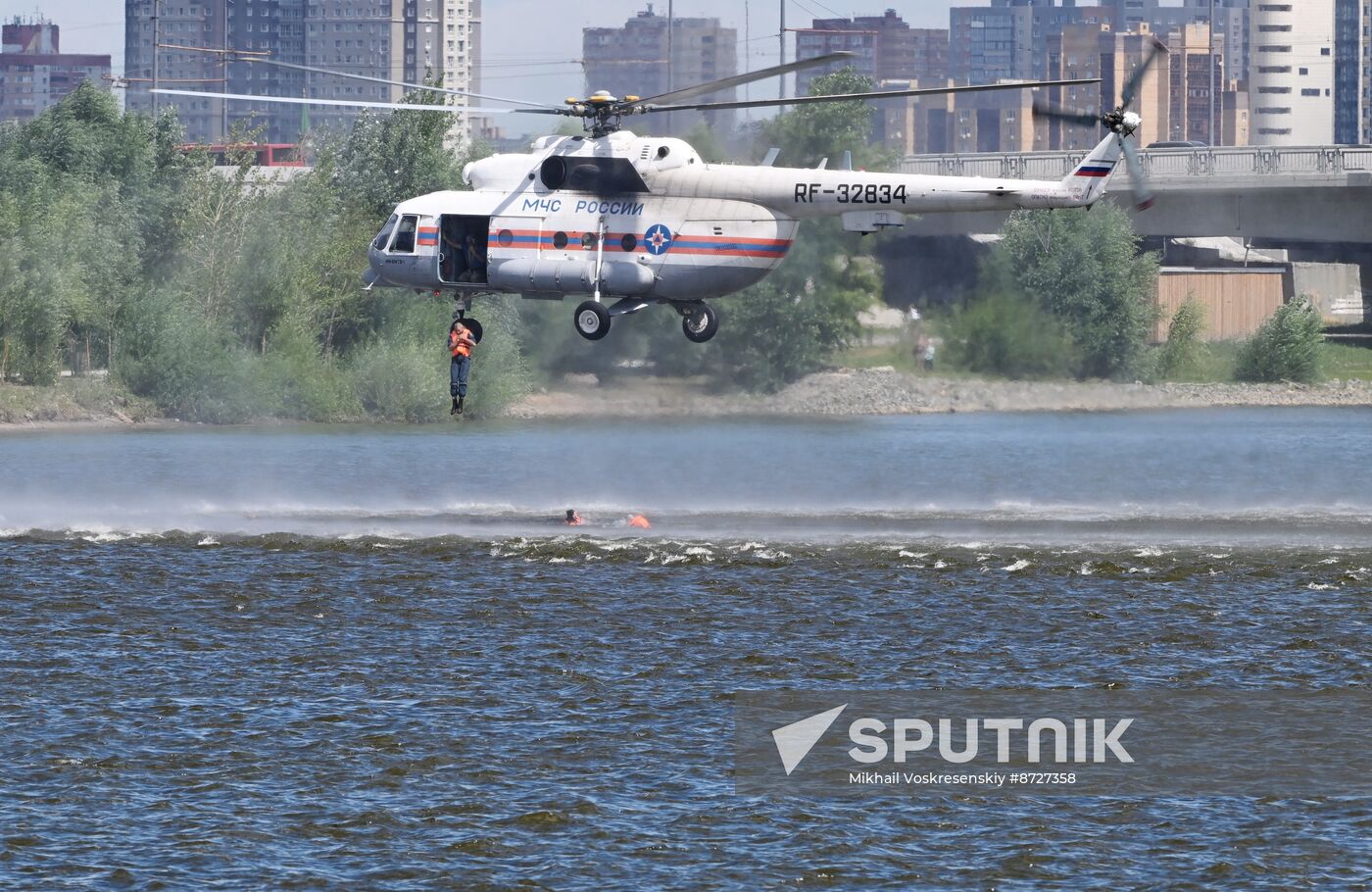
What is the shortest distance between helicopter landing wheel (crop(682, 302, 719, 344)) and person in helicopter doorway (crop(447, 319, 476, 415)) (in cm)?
372

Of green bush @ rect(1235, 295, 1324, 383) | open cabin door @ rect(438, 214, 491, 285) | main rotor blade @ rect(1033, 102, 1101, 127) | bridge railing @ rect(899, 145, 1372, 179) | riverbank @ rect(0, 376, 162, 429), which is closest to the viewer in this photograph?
main rotor blade @ rect(1033, 102, 1101, 127)

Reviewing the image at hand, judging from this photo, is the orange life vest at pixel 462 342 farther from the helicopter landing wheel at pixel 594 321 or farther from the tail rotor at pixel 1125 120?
the tail rotor at pixel 1125 120

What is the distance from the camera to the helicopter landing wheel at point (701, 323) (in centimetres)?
3281

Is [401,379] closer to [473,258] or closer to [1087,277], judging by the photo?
[1087,277]

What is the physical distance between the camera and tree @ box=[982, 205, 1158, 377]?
63.1 metres

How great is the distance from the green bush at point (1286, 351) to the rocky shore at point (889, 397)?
2.33 ft

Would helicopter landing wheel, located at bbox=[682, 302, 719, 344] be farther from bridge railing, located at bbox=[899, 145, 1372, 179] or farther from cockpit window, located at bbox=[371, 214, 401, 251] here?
bridge railing, located at bbox=[899, 145, 1372, 179]

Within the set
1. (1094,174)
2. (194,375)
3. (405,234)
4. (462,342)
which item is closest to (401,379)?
(194,375)

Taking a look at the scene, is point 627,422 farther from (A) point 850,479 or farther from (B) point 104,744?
(B) point 104,744

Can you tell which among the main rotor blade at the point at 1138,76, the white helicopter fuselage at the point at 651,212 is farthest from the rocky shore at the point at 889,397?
the main rotor blade at the point at 1138,76

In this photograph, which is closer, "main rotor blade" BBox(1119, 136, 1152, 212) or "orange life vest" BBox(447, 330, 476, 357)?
"main rotor blade" BBox(1119, 136, 1152, 212)

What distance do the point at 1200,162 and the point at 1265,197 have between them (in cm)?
355

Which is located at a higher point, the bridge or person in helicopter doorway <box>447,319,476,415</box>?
the bridge

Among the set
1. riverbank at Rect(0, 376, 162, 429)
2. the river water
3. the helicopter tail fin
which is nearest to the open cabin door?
the river water
